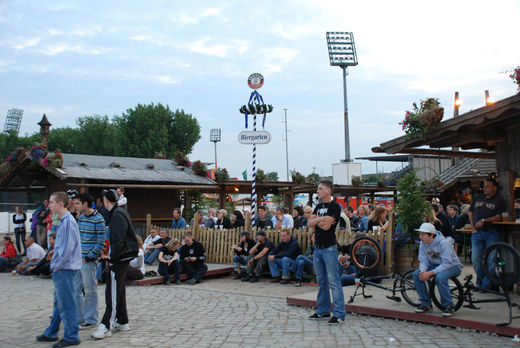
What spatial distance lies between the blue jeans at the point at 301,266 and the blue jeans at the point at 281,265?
0.12 meters

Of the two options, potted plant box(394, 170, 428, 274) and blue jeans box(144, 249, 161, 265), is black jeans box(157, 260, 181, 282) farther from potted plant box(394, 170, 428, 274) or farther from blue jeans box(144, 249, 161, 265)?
potted plant box(394, 170, 428, 274)

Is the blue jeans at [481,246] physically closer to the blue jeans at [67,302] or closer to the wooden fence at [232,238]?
the wooden fence at [232,238]

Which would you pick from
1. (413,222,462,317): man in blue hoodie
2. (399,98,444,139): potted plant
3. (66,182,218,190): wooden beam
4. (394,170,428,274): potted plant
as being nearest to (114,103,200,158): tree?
(66,182,218,190): wooden beam

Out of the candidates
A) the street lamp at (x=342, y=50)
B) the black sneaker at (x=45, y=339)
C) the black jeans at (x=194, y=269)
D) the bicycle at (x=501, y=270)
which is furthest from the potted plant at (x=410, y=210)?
the street lamp at (x=342, y=50)

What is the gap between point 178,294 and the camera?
10.5 m

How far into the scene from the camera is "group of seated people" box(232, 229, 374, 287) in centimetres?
1167

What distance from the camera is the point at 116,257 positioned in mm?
6664

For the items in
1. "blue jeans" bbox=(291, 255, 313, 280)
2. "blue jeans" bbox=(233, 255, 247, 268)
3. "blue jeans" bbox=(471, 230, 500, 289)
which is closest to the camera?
"blue jeans" bbox=(471, 230, 500, 289)

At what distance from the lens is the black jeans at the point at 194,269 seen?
1238 cm

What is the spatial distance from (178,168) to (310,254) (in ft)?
38.4

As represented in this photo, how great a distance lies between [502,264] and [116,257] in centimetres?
502

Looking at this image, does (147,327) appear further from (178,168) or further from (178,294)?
(178,168)

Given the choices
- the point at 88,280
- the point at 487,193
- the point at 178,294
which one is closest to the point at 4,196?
the point at 178,294

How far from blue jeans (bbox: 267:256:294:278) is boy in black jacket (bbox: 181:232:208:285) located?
5.62ft
